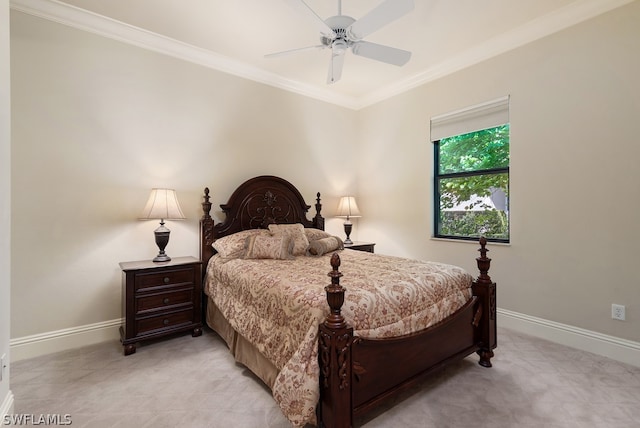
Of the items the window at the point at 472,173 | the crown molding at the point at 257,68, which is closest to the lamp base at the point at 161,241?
the crown molding at the point at 257,68

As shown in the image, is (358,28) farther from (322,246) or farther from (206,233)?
(206,233)

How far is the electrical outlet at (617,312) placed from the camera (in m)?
2.44

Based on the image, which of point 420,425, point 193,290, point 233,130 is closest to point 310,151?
point 233,130

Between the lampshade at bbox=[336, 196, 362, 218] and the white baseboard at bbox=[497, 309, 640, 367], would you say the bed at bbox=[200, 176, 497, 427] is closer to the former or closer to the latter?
the white baseboard at bbox=[497, 309, 640, 367]

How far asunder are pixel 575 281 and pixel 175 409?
3344 millimetres

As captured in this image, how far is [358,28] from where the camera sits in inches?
83.9

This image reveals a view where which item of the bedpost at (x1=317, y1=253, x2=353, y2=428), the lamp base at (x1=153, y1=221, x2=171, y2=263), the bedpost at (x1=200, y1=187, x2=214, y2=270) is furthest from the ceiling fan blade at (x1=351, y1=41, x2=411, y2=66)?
the lamp base at (x1=153, y1=221, x2=171, y2=263)

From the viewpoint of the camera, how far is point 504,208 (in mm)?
3264

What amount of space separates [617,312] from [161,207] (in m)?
4.06

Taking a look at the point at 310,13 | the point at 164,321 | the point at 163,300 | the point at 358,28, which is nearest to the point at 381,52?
the point at 358,28

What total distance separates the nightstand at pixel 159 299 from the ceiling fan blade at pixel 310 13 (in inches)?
90.0

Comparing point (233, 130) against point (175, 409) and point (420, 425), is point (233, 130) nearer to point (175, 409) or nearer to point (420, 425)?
point (175, 409)
